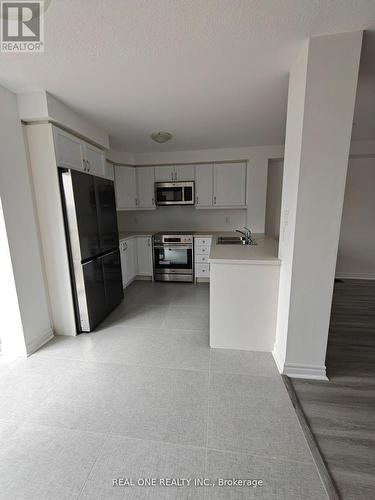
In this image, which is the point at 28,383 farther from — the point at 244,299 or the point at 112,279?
the point at 244,299

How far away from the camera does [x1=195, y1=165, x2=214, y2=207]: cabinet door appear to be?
3.97 metres

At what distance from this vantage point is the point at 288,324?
171cm

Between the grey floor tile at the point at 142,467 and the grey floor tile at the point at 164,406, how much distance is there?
2.2 inches

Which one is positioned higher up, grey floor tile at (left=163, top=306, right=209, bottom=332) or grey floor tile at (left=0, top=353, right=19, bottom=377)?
grey floor tile at (left=0, top=353, right=19, bottom=377)

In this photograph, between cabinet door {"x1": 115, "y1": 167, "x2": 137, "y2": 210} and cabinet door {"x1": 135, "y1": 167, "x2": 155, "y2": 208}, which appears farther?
cabinet door {"x1": 135, "y1": 167, "x2": 155, "y2": 208}

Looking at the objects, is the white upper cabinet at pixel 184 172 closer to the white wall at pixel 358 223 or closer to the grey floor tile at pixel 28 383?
the white wall at pixel 358 223

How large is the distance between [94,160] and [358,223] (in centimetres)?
443

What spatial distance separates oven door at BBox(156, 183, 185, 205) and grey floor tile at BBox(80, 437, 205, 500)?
11.2ft

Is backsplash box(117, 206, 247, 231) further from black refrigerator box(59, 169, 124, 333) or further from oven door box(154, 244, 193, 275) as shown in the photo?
black refrigerator box(59, 169, 124, 333)

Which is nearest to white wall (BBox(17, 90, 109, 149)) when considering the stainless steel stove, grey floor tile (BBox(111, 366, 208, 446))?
the stainless steel stove

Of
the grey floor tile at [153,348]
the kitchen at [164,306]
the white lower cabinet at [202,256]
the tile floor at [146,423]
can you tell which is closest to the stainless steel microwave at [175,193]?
the white lower cabinet at [202,256]

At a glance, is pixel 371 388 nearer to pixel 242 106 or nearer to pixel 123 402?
pixel 123 402

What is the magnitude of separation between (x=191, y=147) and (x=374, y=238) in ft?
11.9

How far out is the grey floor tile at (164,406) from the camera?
4.40ft
